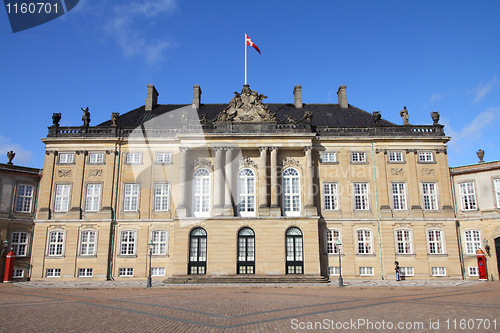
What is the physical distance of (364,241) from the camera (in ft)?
114

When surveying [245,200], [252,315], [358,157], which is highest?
[358,157]

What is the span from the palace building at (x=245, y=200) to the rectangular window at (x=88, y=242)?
9cm

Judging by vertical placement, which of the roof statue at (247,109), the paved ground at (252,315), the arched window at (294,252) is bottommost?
the paved ground at (252,315)

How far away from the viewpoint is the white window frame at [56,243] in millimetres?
34688

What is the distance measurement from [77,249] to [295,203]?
20.6 meters

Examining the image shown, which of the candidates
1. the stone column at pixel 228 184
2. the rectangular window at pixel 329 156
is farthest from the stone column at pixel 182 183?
the rectangular window at pixel 329 156

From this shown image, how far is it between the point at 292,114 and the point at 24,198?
2807 centimetres

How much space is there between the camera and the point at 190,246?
33469 millimetres

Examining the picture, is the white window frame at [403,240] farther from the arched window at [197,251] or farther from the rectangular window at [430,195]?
the arched window at [197,251]

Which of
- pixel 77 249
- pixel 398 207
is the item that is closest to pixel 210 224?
pixel 77 249

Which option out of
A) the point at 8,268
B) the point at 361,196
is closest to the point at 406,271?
the point at 361,196

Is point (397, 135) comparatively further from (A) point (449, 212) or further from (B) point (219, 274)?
(B) point (219, 274)

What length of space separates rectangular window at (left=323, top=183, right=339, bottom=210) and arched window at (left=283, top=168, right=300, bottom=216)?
2677 mm

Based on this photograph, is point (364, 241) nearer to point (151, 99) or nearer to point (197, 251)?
point (197, 251)
